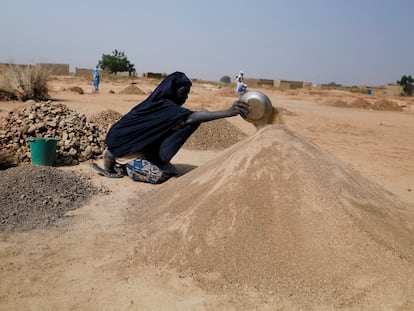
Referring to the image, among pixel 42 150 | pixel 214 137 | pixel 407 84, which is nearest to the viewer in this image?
pixel 42 150

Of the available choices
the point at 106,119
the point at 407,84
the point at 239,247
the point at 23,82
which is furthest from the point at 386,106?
the point at 407,84

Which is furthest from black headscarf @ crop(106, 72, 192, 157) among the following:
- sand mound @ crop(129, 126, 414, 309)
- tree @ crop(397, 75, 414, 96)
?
tree @ crop(397, 75, 414, 96)

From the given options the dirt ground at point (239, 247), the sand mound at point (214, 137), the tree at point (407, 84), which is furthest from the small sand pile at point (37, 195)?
the tree at point (407, 84)

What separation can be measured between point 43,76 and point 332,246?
40.6 ft

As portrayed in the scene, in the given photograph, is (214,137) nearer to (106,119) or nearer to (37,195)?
(106,119)

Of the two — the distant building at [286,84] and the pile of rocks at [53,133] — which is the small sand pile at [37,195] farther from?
the distant building at [286,84]

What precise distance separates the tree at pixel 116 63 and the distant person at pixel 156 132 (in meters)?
37.1

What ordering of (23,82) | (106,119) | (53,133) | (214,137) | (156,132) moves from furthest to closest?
(23,82) < (106,119) < (214,137) < (53,133) < (156,132)

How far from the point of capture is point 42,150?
4.99 metres

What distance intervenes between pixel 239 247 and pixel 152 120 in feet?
7.57

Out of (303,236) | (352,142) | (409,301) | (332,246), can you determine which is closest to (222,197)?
(303,236)

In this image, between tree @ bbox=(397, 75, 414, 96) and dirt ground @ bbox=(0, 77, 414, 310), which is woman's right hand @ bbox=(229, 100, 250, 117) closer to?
dirt ground @ bbox=(0, 77, 414, 310)

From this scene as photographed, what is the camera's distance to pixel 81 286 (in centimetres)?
248

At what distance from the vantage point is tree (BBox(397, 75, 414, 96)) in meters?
33.5
